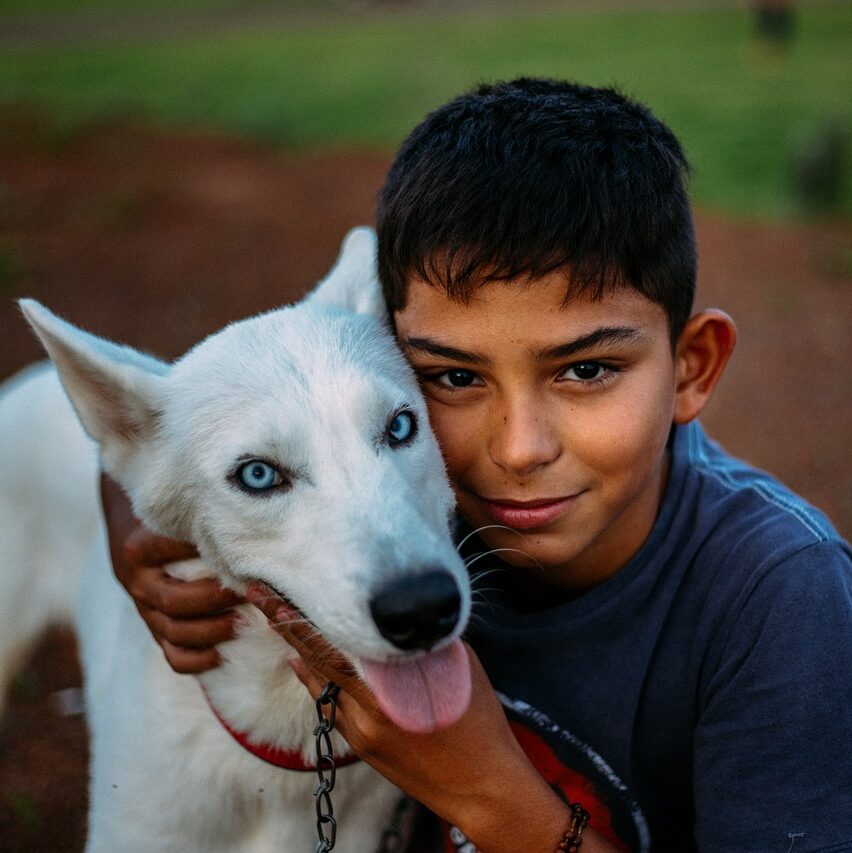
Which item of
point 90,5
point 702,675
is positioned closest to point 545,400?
point 702,675

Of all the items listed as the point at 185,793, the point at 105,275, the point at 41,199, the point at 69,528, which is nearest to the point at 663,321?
the point at 185,793

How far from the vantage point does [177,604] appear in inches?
97.0

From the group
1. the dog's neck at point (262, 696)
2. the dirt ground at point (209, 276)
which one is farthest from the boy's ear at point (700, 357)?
the dirt ground at point (209, 276)

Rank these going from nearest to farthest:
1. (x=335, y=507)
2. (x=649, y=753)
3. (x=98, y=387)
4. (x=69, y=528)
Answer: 1. (x=335, y=507)
2. (x=98, y=387)
3. (x=649, y=753)
4. (x=69, y=528)

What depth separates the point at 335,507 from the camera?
6.75 feet

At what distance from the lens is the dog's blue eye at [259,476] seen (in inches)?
86.3

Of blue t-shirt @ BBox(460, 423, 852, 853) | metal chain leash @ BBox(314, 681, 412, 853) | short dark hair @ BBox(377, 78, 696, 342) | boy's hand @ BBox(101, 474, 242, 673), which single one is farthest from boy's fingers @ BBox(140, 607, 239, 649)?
short dark hair @ BBox(377, 78, 696, 342)

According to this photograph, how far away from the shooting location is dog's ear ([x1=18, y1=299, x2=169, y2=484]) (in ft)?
7.54

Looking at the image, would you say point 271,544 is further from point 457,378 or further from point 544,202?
point 544,202

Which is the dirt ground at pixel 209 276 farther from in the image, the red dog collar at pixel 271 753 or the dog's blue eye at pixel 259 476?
the dog's blue eye at pixel 259 476

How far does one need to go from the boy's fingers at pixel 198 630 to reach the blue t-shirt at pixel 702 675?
0.68 meters

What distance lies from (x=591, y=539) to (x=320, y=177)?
9.86 metres

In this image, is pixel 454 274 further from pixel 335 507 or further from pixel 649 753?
pixel 649 753

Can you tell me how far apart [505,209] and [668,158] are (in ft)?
1.82
